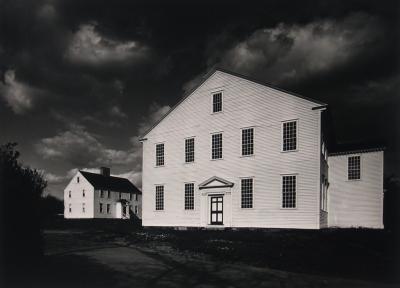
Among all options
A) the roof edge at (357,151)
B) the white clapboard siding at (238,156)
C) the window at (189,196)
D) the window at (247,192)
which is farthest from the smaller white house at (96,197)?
the roof edge at (357,151)

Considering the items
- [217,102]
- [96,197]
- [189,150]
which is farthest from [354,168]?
[96,197]

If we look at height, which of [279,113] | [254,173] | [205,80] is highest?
[205,80]

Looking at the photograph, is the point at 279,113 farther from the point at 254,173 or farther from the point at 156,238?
the point at 156,238

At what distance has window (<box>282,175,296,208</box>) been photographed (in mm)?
20406

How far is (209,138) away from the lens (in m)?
24.2

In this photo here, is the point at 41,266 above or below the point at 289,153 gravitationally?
below

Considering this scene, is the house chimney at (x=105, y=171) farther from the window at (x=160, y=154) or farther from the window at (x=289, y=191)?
the window at (x=289, y=191)

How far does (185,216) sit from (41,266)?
50.2 feet

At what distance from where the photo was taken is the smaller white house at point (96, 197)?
56.2 m

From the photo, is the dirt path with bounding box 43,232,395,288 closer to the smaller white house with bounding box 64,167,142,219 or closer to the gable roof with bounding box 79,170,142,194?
the smaller white house with bounding box 64,167,142,219

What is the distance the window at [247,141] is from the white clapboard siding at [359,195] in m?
6.45

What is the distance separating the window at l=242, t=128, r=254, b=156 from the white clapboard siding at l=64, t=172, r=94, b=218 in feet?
131

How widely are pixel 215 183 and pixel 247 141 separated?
3.68m

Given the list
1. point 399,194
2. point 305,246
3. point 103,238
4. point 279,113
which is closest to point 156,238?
point 103,238
